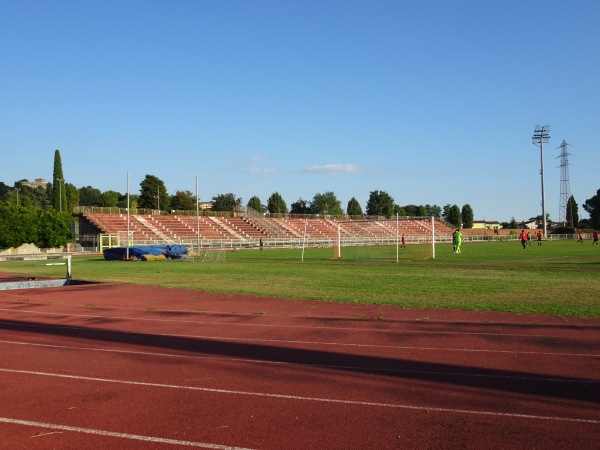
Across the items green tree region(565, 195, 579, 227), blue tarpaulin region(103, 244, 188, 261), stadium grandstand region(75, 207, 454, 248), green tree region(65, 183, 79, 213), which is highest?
green tree region(65, 183, 79, 213)

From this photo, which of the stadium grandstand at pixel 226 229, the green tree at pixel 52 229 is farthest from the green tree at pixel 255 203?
the green tree at pixel 52 229

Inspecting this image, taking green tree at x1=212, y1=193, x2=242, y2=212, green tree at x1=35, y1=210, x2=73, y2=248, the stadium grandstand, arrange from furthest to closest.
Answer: green tree at x1=212, y1=193, x2=242, y2=212 < the stadium grandstand < green tree at x1=35, y1=210, x2=73, y2=248

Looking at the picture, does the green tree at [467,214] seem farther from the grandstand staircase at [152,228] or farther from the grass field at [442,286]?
the grass field at [442,286]

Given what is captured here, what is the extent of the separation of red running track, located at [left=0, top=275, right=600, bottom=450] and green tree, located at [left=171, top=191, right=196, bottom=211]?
98.9 metres

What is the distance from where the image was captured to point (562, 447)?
205 inches

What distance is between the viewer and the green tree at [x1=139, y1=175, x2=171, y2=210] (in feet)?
351

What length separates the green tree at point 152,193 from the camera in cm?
10700

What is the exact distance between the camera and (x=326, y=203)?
16462 centimetres

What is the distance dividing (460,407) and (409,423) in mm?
851

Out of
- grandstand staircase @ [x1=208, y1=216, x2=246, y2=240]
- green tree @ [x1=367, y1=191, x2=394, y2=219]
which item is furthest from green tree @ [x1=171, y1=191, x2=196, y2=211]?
green tree @ [x1=367, y1=191, x2=394, y2=219]

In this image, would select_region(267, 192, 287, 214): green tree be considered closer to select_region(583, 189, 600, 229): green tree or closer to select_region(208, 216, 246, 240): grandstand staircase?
select_region(208, 216, 246, 240): grandstand staircase

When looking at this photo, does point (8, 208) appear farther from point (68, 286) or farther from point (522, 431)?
point (522, 431)

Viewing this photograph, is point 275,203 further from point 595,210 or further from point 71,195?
point 595,210

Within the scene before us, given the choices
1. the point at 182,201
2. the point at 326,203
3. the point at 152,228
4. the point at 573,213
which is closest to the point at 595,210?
the point at 573,213
